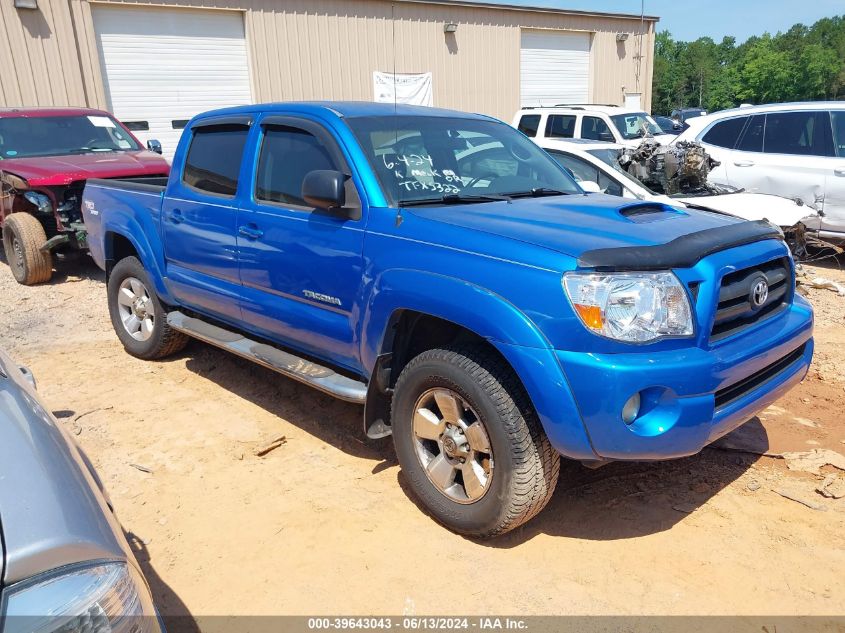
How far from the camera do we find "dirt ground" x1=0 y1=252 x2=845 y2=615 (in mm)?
2852

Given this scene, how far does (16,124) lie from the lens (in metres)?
9.05

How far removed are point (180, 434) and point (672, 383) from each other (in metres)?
3.05

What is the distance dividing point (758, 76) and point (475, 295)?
8861cm

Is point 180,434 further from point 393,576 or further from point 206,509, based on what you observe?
point 393,576

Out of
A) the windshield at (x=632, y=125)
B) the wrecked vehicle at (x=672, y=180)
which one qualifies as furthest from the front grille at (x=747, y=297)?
the windshield at (x=632, y=125)

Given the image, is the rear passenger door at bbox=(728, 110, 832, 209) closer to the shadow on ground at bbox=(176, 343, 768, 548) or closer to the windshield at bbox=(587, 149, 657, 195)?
the windshield at bbox=(587, 149, 657, 195)

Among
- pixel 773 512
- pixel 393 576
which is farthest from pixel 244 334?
pixel 773 512

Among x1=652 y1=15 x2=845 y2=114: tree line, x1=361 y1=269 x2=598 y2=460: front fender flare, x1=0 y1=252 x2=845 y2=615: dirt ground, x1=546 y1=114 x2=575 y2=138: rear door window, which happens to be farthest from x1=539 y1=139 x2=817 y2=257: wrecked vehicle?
x1=652 y1=15 x2=845 y2=114: tree line

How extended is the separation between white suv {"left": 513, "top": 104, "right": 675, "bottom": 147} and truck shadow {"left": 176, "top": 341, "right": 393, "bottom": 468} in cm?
Answer: 982

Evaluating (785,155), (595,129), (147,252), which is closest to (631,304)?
(147,252)

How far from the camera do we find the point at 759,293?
10.2 feet

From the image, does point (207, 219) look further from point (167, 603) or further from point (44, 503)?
point (44, 503)

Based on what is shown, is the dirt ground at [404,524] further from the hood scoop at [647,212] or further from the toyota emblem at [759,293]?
the hood scoop at [647,212]

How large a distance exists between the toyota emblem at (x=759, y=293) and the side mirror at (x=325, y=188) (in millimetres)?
1945
